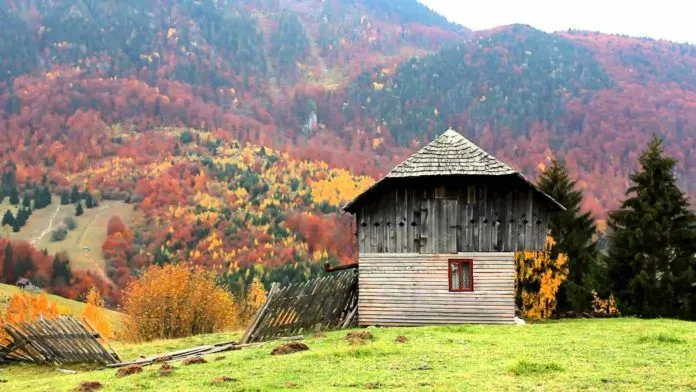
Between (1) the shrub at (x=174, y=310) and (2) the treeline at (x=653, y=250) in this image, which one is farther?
(1) the shrub at (x=174, y=310)

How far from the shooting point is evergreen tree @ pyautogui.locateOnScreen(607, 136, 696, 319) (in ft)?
113

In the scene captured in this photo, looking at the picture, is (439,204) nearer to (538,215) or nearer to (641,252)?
(538,215)

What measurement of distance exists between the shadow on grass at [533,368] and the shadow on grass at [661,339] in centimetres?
531

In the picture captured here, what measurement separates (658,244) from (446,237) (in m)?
13.4

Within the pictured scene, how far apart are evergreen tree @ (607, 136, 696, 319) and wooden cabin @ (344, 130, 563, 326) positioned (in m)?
9.12

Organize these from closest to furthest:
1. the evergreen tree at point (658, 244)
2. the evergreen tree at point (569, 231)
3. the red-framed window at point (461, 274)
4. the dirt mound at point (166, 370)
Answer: the dirt mound at point (166, 370)
the red-framed window at point (461, 274)
the evergreen tree at point (658, 244)
the evergreen tree at point (569, 231)

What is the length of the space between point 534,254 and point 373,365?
26.2m

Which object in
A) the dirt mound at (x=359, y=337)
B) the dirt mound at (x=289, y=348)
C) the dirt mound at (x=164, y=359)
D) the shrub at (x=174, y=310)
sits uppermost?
the dirt mound at (x=359, y=337)

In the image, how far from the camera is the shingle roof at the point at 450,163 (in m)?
27.9

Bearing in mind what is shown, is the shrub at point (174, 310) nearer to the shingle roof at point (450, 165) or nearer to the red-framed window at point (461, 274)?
the shingle roof at point (450, 165)

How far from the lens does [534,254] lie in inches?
1612

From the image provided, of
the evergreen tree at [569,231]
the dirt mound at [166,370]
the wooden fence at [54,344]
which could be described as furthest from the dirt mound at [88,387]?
the evergreen tree at [569,231]

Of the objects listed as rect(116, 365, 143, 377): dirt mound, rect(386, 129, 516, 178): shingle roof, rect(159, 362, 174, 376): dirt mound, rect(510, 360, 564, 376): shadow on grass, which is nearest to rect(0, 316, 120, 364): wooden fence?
rect(116, 365, 143, 377): dirt mound

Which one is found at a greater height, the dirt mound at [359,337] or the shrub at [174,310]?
the dirt mound at [359,337]
